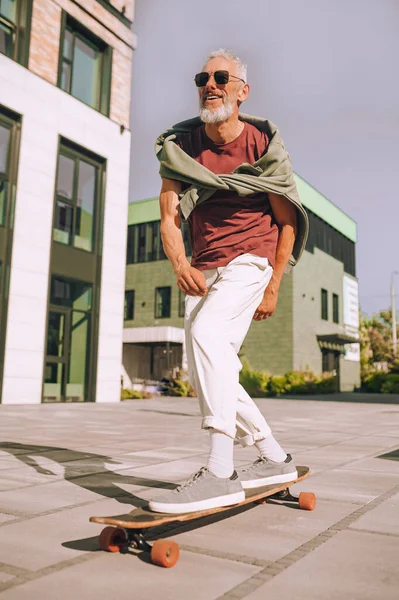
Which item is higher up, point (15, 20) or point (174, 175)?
point (15, 20)

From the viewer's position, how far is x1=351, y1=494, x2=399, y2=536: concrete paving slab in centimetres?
277

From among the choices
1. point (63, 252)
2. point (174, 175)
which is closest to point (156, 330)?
point (63, 252)

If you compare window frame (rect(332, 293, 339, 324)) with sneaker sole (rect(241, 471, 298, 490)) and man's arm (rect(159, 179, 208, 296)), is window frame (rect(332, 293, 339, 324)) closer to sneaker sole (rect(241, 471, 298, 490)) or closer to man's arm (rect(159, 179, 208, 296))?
sneaker sole (rect(241, 471, 298, 490))

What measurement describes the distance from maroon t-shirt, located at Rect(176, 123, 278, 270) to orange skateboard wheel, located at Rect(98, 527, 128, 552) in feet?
4.40

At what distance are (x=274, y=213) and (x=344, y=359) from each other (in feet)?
117

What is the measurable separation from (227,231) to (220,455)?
1.13 metres

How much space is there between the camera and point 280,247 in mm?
3271

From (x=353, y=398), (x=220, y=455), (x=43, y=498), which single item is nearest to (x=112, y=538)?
(x=220, y=455)

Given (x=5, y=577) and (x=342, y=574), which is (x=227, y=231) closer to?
(x=342, y=574)

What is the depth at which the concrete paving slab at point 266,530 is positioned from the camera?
2400 mm

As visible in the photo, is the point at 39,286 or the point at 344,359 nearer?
the point at 39,286

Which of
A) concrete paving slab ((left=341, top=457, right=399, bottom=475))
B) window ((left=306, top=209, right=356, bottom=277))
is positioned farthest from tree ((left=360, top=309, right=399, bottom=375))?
concrete paving slab ((left=341, top=457, right=399, bottom=475))

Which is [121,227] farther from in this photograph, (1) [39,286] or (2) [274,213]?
(2) [274,213]

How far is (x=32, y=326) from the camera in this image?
52.1 feet
